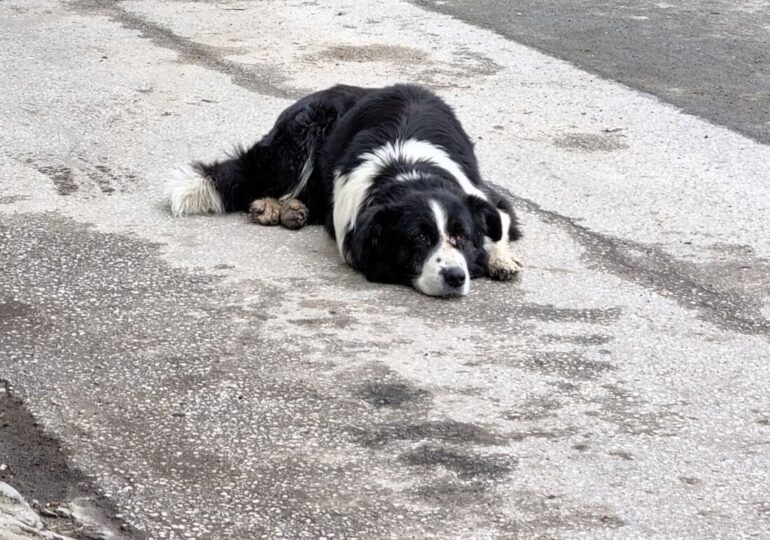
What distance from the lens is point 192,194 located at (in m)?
6.93

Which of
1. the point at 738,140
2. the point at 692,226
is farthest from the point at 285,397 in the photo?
the point at 738,140

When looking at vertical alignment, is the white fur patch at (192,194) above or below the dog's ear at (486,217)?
below

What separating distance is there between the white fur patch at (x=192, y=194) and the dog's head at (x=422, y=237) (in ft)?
3.79

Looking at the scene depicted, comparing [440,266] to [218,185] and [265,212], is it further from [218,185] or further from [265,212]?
[218,185]

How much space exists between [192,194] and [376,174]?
111cm

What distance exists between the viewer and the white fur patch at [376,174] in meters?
6.43

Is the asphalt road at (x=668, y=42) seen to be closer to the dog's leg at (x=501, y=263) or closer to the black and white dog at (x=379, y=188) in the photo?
the black and white dog at (x=379, y=188)

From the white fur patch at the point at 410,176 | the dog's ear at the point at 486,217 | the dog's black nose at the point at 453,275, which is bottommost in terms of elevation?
the dog's black nose at the point at 453,275

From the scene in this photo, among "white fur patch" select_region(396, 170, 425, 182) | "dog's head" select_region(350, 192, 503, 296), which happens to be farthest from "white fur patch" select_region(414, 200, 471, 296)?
"white fur patch" select_region(396, 170, 425, 182)

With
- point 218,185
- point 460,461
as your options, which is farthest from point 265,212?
point 460,461

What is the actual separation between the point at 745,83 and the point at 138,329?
5.99 metres

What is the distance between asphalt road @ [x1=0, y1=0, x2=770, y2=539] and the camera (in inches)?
162

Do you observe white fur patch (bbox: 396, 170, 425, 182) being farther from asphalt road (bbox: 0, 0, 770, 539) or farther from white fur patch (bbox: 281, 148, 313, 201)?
white fur patch (bbox: 281, 148, 313, 201)

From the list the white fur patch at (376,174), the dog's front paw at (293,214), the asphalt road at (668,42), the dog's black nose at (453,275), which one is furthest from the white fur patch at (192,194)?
the asphalt road at (668,42)
